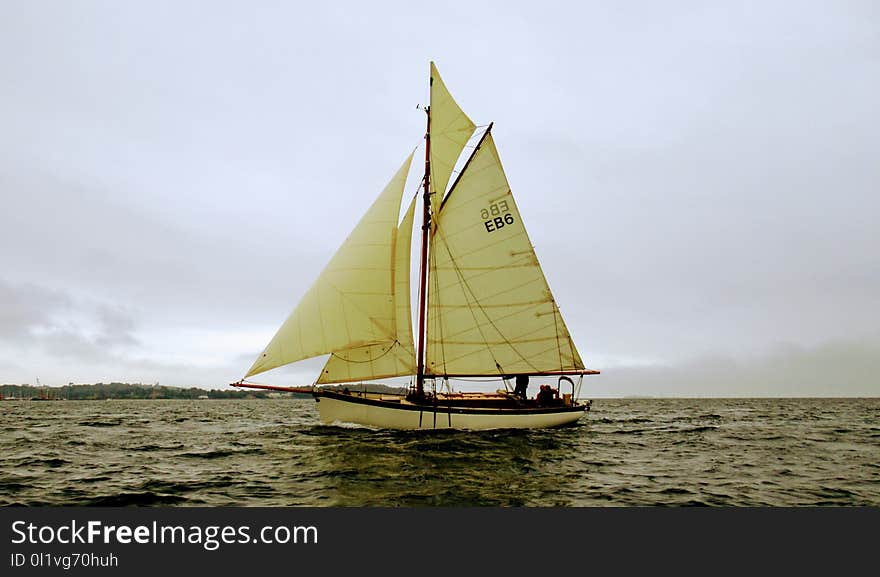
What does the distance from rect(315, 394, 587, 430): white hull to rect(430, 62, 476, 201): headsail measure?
1268cm

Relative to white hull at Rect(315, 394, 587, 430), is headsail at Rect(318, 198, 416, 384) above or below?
above

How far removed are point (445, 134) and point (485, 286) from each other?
9.73 metres

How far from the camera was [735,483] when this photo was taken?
16.1 metres

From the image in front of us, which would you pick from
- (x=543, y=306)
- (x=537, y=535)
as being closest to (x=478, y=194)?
(x=543, y=306)

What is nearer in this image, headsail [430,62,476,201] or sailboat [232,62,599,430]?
sailboat [232,62,599,430]

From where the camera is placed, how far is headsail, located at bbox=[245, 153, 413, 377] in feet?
86.1

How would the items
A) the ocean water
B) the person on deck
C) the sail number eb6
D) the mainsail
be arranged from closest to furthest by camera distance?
1. the ocean water
2. the mainsail
3. the sail number eb6
4. the person on deck

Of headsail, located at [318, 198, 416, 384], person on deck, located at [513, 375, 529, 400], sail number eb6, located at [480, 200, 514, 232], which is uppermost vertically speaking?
sail number eb6, located at [480, 200, 514, 232]

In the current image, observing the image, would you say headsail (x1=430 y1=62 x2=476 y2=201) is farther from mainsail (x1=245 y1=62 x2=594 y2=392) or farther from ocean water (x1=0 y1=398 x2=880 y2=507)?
ocean water (x1=0 y1=398 x2=880 y2=507)

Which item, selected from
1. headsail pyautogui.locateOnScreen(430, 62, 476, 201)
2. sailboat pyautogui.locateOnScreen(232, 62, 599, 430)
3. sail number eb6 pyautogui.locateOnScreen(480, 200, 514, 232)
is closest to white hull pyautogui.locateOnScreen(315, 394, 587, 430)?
sailboat pyautogui.locateOnScreen(232, 62, 599, 430)

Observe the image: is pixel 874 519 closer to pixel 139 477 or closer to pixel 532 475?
pixel 532 475

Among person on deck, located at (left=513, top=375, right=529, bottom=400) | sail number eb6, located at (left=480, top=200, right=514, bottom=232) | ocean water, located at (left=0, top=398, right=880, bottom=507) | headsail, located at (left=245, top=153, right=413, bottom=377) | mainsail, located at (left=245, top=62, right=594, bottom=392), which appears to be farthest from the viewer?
person on deck, located at (left=513, top=375, right=529, bottom=400)

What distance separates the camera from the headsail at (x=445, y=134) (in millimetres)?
32419

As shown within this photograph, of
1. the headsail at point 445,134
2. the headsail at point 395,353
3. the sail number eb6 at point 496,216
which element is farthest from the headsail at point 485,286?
the headsail at point 445,134
